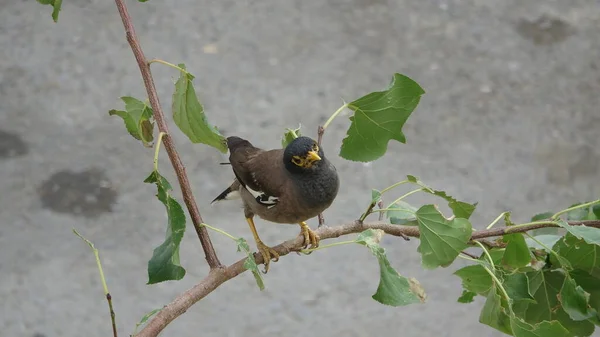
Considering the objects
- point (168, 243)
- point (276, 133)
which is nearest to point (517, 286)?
point (168, 243)

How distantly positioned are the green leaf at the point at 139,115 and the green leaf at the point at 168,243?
0.31 ft

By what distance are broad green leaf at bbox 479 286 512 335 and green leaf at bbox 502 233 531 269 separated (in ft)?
0.19

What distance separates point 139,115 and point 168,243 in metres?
0.18

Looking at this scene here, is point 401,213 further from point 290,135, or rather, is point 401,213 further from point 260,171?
point 260,171

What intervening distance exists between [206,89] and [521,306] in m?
2.30

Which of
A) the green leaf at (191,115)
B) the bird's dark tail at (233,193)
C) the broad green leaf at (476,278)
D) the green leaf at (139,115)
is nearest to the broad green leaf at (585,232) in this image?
the broad green leaf at (476,278)

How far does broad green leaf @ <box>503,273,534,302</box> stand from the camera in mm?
828

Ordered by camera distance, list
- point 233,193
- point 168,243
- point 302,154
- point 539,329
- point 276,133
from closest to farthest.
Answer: point 539,329 → point 168,243 → point 302,154 → point 233,193 → point 276,133

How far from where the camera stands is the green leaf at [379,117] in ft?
2.89

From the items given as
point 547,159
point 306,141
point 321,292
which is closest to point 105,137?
point 321,292

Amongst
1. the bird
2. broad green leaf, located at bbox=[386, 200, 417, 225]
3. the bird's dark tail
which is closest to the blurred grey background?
the bird's dark tail

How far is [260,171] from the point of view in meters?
1.26

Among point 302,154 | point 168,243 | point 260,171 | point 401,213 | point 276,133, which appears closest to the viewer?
point 168,243

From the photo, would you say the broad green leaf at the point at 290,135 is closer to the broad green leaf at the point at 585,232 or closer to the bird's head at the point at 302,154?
the bird's head at the point at 302,154
